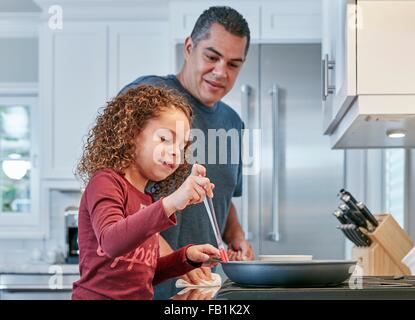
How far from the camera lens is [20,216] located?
113cm

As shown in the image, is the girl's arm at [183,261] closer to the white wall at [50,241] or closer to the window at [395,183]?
the white wall at [50,241]

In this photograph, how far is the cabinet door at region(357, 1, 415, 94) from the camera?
103cm

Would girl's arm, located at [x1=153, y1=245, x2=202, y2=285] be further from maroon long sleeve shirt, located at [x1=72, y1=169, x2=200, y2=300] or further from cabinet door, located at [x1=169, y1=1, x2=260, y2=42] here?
cabinet door, located at [x1=169, y1=1, x2=260, y2=42]

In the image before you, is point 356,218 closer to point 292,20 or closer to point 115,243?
point 292,20

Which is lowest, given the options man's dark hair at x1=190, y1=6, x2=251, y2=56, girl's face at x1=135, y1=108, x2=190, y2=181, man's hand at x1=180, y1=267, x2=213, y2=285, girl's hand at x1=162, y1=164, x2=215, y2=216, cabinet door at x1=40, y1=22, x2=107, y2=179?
man's hand at x1=180, y1=267, x2=213, y2=285

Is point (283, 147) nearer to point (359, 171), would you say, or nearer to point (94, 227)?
point (359, 171)

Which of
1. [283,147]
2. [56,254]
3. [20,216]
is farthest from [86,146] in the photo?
[283,147]

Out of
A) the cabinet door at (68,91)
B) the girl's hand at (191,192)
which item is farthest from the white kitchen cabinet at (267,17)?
the girl's hand at (191,192)

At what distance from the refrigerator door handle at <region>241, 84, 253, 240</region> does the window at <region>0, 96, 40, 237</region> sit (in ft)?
0.90

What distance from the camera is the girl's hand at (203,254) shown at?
106 cm

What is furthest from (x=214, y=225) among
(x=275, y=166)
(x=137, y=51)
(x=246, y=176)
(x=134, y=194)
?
(x=137, y=51)

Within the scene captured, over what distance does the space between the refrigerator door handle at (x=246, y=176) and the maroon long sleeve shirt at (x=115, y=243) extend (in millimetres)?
231

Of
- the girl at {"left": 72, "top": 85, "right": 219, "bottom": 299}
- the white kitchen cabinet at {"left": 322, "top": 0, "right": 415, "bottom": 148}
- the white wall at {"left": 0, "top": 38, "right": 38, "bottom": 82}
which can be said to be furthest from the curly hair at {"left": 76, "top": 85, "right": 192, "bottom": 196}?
the white kitchen cabinet at {"left": 322, "top": 0, "right": 415, "bottom": 148}
